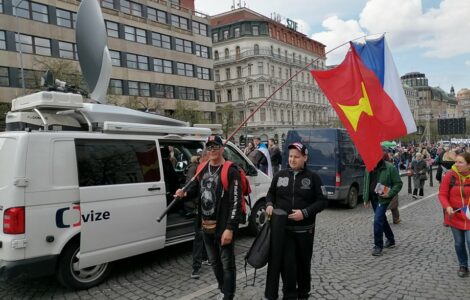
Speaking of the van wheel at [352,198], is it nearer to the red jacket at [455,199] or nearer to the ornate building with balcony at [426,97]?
the red jacket at [455,199]

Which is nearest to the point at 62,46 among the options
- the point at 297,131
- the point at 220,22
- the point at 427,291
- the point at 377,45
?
the point at 297,131

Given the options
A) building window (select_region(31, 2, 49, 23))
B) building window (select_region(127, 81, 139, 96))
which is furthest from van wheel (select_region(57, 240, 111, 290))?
building window (select_region(127, 81, 139, 96))

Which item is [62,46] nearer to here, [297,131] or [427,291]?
[297,131]

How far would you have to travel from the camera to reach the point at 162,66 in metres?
43.9

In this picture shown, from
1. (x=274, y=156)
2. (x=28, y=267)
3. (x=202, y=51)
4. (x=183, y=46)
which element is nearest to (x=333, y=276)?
(x=28, y=267)

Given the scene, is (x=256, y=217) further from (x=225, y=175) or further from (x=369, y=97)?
(x=225, y=175)

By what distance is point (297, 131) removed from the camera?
450 inches

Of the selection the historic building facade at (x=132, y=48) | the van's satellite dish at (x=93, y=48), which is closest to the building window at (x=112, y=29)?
the historic building facade at (x=132, y=48)

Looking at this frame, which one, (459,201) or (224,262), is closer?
(224,262)

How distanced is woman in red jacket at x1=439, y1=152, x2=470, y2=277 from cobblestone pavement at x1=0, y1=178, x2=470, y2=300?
0.46m

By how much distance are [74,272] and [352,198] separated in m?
8.26

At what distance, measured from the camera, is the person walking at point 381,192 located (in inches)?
239

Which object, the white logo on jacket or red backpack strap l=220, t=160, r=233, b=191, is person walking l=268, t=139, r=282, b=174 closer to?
the white logo on jacket

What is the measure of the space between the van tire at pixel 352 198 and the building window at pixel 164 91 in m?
35.3
